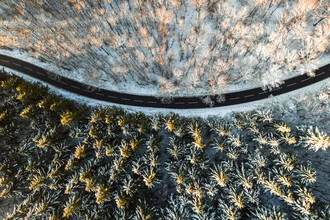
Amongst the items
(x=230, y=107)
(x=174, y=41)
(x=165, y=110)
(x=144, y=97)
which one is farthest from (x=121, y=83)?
(x=230, y=107)

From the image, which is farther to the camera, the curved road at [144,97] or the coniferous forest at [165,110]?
the curved road at [144,97]

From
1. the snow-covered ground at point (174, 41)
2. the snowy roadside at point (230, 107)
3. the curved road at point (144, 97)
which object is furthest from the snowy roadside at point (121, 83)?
the snowy roadside at point (230, 107)

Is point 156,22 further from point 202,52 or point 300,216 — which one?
point 300,216

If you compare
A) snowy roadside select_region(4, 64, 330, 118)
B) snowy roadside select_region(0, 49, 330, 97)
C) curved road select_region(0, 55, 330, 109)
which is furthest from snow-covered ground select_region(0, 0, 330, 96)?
snowy roadside select_region(4, 64, 330, 118)

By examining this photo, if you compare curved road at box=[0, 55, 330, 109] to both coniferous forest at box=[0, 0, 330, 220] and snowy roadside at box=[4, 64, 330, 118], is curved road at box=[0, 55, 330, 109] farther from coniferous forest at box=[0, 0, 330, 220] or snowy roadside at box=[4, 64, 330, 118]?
snowy roadside at box=[4, 64, 330, 118]

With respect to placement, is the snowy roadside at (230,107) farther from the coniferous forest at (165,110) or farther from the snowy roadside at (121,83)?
the snowy roadside at (121,83)
